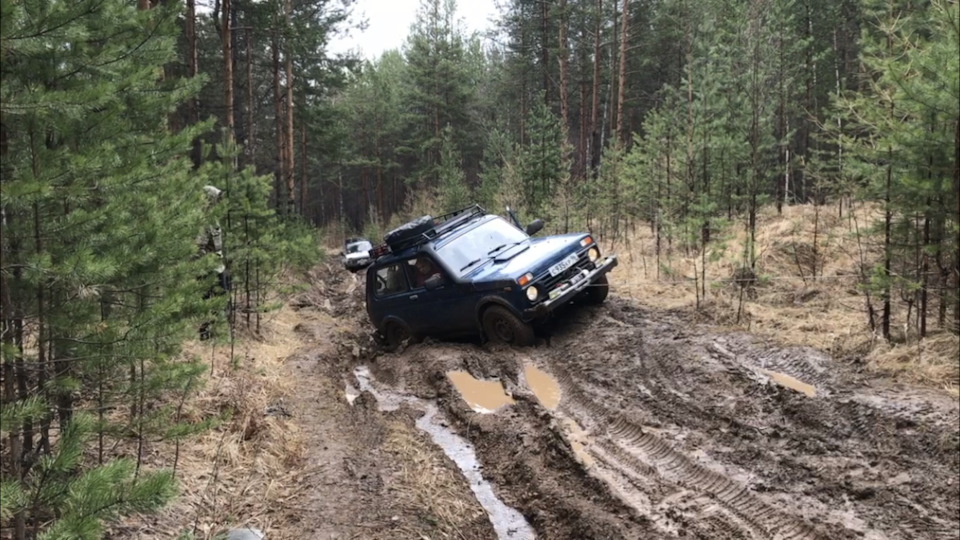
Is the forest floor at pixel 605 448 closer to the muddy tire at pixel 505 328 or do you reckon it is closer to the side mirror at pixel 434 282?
the muddy tire at pixel 505 328

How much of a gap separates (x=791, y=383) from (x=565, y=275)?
11.8 feet

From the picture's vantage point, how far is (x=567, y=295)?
8430mm

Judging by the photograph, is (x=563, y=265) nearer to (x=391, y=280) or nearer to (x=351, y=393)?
(x=391, y=280)

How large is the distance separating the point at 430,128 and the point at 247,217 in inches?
1397

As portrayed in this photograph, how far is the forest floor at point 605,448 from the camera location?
425cm

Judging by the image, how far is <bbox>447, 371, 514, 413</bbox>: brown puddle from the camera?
24.0ft

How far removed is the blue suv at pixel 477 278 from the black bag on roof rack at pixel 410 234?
17 millimetres

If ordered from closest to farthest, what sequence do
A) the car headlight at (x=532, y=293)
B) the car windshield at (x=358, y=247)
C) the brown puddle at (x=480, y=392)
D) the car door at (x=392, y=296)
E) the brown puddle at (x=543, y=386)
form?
the brown puddle at (x=543, y=386), the brown puddle at (x=480, y=392), the car headlight at (x=532, y=293), the car door at (x=392, y=296), the car windshield at (x=358, y=247)

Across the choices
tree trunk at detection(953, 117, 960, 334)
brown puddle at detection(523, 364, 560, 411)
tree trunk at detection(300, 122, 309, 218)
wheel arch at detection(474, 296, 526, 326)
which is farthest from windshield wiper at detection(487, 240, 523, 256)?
tree trunk at detection(300, 122, 309, 218)

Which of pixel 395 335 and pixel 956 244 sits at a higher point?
pixel 956 244

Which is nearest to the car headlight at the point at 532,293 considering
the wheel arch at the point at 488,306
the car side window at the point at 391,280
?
the wheel arch at the point at 488,306

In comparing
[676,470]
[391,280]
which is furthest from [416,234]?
[676,470]

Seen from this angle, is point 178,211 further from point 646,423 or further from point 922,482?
point 922,482

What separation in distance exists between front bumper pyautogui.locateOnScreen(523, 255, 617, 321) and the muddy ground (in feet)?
2.16
